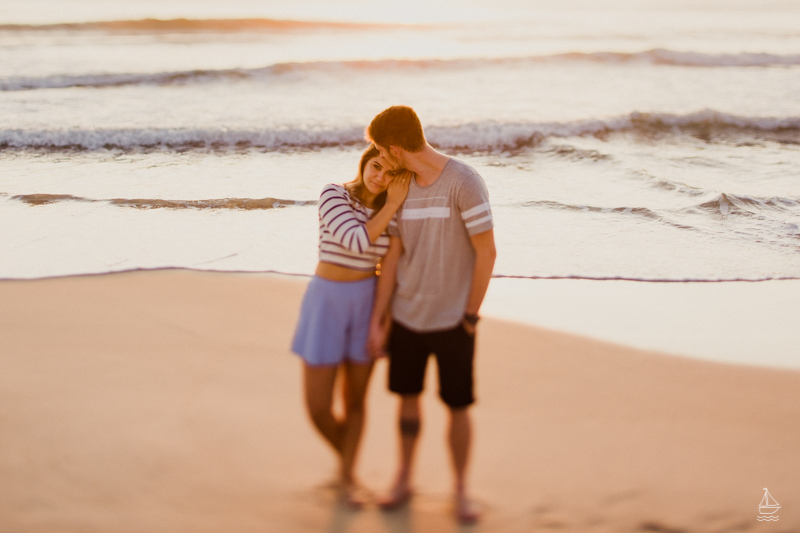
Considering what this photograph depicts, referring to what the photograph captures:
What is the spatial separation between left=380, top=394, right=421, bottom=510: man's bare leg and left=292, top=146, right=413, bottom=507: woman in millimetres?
170

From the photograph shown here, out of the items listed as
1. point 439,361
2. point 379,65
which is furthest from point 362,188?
point 379,65

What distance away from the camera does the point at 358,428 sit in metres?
3.04

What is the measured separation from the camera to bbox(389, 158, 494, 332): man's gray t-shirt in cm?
273

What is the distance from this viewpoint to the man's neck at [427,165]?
2730 mm

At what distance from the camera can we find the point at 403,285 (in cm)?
289

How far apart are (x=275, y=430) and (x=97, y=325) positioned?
1.86m

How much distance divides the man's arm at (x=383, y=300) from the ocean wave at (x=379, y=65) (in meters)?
15.8

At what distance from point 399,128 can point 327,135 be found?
31.6 feet

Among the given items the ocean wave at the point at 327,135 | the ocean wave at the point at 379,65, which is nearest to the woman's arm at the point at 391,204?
the ocean wave at the point at 327,135

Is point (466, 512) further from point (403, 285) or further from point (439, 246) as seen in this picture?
point (439, 246)

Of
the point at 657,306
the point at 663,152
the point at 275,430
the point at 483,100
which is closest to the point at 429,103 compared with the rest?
the point at 483,100

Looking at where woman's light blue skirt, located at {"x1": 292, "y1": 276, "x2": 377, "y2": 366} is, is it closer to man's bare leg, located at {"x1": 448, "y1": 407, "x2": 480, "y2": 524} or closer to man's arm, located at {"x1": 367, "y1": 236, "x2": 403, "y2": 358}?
man's arm, located at {"x1": 367, "y1": 236, "x2": 403, "y2": 358}

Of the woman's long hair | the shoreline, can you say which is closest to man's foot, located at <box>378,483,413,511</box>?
the woman's long hair

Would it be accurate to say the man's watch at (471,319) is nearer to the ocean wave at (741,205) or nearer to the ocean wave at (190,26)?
the ocean wave at (741,205)
